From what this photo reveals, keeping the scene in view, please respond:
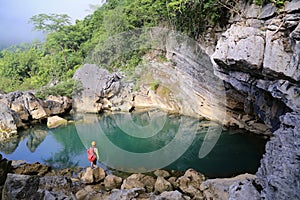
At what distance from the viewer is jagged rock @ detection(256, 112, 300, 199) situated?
121 inches

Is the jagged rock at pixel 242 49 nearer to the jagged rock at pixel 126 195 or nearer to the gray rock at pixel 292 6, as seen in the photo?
the gray rock at pixel 292 6

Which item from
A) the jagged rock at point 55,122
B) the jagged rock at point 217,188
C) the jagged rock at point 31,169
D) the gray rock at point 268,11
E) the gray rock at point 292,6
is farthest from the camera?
the jagged rock at point 55,122

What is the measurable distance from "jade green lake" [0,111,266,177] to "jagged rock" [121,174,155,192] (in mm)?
1380

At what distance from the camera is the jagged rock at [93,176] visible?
7.59m

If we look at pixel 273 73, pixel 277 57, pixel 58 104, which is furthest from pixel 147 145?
pixel 58 104

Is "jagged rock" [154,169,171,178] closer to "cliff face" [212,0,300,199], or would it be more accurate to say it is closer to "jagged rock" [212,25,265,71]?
"cliff face" [212,0,300,199]

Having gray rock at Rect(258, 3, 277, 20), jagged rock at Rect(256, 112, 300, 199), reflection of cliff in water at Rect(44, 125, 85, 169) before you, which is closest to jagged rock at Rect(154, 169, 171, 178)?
reflection of cliff in water at Rect(44, 125, 85, 169)

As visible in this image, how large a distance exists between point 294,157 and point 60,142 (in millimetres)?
13288

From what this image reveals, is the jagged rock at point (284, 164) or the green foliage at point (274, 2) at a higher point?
the green foliage at point (274, 2)

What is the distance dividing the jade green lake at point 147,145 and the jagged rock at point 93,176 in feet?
4.30

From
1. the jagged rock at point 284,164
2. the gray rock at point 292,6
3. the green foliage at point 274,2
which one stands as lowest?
the jagged rock at point 284,164

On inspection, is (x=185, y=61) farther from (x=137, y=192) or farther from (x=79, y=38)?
(x=79, y=38)

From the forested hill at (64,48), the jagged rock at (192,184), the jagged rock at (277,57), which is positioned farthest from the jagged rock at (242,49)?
the forested hill at (64,48)

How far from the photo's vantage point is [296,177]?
9.92ft
